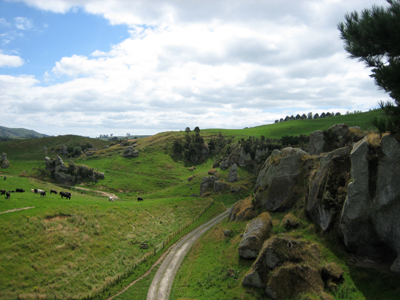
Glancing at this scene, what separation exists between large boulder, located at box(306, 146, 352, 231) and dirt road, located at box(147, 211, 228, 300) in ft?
62.7

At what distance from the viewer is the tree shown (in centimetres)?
1834

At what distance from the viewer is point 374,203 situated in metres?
20.5

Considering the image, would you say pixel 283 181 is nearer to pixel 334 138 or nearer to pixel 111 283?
pixel 334 138

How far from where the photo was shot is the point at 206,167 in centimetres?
12719

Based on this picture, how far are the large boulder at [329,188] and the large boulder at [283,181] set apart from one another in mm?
7929

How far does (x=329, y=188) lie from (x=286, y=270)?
10315 mm

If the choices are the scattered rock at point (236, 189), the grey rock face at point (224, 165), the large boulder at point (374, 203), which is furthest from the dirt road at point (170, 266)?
the grey rock face at point (224, 165)

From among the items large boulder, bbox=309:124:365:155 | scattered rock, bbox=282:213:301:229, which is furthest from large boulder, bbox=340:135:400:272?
large boulder, bbox=309:124:365:155

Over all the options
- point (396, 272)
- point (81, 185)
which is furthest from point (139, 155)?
point (396, 272)

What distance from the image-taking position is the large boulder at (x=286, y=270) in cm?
2003

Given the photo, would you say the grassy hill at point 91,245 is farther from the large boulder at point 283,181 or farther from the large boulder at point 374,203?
the large boulder at point 283,181

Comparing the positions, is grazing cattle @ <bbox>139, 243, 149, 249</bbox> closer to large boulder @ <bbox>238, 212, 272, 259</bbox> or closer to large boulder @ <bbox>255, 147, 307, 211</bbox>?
large boulder @ <bbox>238, 212, 272, 259</bbox>

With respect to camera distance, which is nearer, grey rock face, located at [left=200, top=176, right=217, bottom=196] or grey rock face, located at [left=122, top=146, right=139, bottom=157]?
grey rock face, located at [left=200, top=176, right=217, bottom=196]

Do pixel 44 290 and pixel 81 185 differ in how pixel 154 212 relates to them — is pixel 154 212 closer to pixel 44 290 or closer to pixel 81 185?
pixel 44 290
